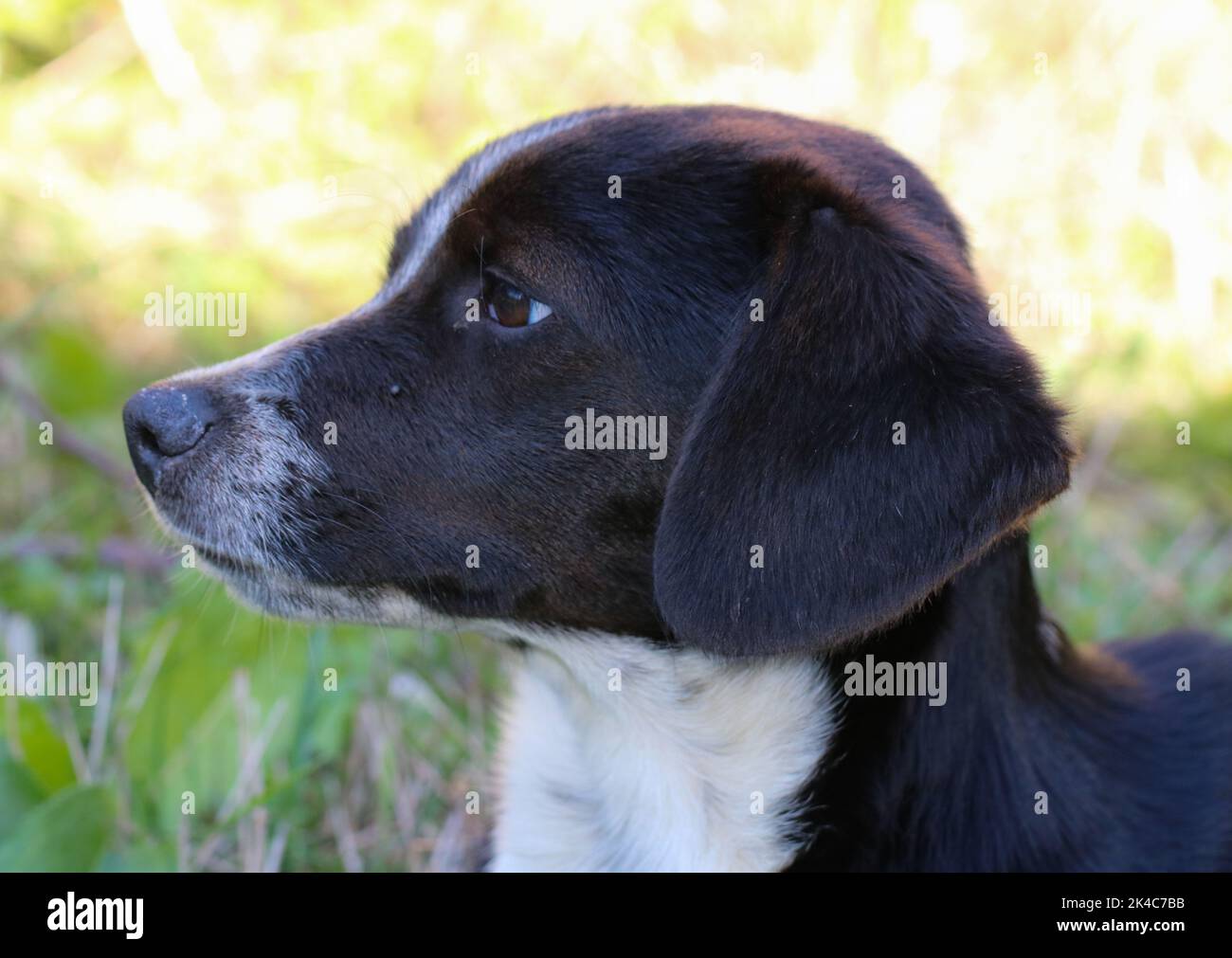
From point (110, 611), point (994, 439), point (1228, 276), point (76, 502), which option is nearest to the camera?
point (994, 439)

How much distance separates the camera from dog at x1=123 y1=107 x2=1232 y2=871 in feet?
6.98

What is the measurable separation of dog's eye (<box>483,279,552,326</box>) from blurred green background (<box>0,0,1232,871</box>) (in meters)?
0.89

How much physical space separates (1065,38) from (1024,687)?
5.28m

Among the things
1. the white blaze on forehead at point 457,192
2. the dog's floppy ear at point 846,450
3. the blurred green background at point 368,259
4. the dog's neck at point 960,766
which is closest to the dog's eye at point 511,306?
the white blaze on forehead at point 457,192

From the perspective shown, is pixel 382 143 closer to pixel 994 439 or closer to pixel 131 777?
pixel 131 777

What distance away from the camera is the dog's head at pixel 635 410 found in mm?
2104

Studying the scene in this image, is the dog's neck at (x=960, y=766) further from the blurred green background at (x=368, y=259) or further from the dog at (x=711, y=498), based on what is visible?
the blurred green background at (x=368, y=259)

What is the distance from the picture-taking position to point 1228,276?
5953 mm

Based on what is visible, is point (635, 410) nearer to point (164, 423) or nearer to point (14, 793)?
point (164, 423)

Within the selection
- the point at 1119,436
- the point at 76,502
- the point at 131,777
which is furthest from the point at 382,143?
the point at 131,777

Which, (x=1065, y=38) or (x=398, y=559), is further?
(x=1065, y=38)

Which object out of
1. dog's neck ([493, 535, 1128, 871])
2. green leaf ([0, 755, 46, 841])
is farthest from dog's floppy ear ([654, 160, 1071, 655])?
green leaf ([0, 755, 46, 841])

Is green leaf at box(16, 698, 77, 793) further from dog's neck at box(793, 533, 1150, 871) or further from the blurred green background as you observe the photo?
dog's neck at box(793, 533, 1150, 871)

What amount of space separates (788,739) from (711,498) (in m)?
0.48
